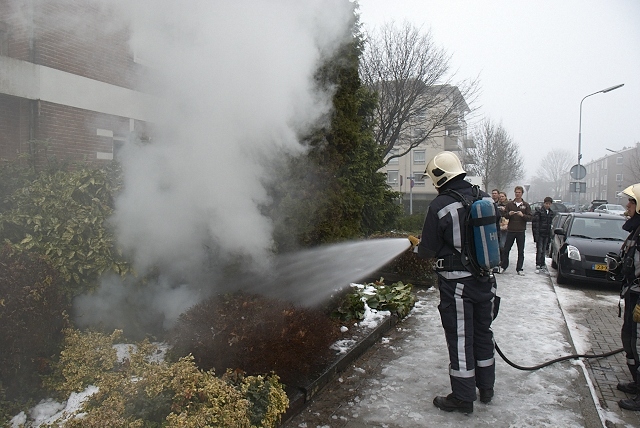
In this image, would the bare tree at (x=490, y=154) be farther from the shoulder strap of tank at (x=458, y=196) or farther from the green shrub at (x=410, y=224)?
the shoulder strap of tank at (x=458, y=196)

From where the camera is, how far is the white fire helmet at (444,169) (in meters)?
3.60

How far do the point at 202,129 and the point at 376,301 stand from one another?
3196 millimetres

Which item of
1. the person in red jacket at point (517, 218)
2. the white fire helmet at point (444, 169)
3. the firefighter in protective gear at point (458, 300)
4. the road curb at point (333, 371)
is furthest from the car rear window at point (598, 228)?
the white fire helmet at point (444, 169)

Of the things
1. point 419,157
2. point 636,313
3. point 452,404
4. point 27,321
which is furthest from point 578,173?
point 419,157

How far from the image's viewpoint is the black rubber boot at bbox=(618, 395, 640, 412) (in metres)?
3.50

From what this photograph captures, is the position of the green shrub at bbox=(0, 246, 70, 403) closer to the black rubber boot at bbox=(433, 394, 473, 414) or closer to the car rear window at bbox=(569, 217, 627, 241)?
the black rubber boot at bbox=(433, 394, 473, 414)

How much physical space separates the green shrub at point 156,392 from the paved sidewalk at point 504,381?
0.49 metres

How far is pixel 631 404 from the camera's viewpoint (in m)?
3.52

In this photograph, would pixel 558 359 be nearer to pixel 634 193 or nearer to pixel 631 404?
pixel 631 404

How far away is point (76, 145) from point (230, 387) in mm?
3835

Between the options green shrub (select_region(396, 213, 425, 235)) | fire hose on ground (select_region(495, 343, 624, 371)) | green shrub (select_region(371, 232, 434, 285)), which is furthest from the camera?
green shrub (select_region(396, 213, 425, 235))

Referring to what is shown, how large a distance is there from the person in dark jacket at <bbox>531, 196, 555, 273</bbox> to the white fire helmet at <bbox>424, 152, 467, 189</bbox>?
6.91 meters

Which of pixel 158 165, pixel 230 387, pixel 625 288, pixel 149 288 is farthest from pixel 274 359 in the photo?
pixel 625 288

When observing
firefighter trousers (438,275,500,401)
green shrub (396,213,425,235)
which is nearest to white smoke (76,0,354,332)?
firefighter trousers (438,275,500,401)
